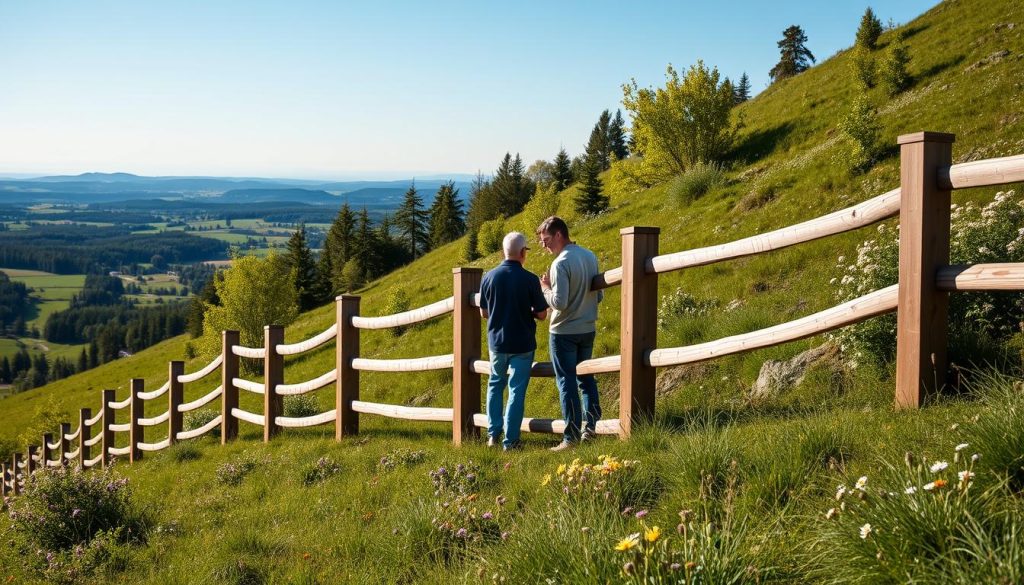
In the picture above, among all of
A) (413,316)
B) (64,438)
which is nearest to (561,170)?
(64,438)

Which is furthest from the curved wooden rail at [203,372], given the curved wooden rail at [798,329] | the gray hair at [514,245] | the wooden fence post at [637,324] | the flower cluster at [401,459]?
the curved wooden rail at [798,329]

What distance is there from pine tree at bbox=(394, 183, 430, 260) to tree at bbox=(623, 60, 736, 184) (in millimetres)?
54105

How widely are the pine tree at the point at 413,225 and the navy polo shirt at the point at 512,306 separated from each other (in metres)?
73.8

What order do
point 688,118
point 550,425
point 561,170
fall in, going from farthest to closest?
point 561,170, point 688,118, point 550,425

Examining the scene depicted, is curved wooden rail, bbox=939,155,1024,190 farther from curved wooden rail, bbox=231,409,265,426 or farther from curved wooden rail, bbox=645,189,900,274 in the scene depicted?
curved wooden rail, bbox=231,409,265,426

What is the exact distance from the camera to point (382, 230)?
75.8m

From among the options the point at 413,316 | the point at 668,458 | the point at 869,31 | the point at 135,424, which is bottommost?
the point at 135,424

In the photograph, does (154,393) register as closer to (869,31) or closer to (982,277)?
(982,277)

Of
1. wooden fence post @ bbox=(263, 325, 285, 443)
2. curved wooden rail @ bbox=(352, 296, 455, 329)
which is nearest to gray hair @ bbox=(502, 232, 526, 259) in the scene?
curved wooden rail @ bbox=(352, 296, 455, 329)

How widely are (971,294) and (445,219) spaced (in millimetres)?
75795

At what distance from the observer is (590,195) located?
115 feet

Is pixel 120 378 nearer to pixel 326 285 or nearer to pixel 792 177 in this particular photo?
pixel 326 285

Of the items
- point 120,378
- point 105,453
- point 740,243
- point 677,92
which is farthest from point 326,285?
point 740,243

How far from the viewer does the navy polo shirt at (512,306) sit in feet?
23.5
